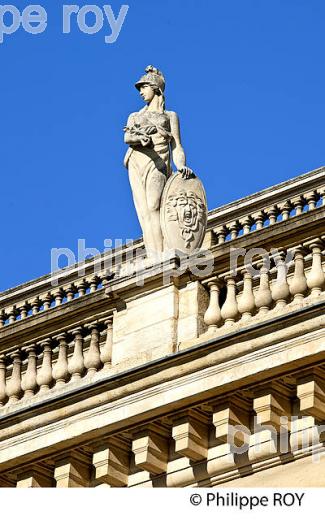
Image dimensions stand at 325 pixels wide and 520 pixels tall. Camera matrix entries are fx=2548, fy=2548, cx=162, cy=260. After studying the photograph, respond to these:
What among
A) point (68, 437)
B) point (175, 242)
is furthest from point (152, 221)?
point (68, 437)

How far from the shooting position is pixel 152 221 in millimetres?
26578

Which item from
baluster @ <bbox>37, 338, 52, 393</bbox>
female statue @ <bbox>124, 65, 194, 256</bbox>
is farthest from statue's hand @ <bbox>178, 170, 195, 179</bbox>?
baluster @ <bbox>37, 338, 52, 393</bbox>

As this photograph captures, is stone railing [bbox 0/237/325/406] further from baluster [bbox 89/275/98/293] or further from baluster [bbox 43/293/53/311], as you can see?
baluster [bbox 89/275/98/293]

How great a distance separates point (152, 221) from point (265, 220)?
10.7 feet

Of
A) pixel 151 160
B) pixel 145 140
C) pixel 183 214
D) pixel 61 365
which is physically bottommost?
pixel 61 365

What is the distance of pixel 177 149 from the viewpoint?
88.6ft

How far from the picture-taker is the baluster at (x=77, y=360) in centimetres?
2639

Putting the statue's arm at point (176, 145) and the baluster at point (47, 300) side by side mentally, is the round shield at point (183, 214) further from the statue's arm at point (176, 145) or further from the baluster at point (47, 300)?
the baluster at point (47, 300)

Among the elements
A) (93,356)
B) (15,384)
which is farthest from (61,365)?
(15,384)

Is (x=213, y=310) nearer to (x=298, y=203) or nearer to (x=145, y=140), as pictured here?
(x=145, y=140)

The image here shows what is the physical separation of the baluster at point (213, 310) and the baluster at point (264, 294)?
0.49m

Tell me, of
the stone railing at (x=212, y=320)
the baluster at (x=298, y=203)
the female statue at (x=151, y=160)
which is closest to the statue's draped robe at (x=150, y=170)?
the female statue at (x=151, y=160)

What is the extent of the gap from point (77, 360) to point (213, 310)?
1749mm
